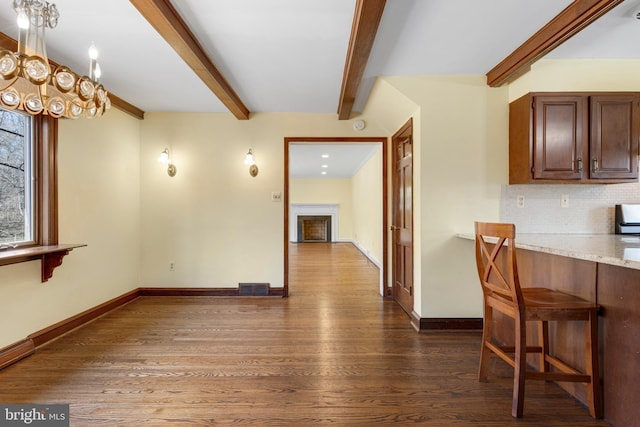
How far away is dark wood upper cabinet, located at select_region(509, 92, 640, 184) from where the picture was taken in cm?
264

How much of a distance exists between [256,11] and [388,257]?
124 inches

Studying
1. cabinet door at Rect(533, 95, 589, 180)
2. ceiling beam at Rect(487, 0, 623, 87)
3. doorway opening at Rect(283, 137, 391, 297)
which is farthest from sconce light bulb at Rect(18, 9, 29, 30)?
cabinet door at Rect(533, 95, 589, 180)

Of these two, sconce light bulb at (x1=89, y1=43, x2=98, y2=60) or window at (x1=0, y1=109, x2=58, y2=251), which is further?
window at (x1=0, y1=109, x2=58, y2=251)

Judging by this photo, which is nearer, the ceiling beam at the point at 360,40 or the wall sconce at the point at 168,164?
the ceiling beam at the point at 360,40

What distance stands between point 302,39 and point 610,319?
2.58 m

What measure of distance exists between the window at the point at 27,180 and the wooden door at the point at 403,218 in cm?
336

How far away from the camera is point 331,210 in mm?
10812

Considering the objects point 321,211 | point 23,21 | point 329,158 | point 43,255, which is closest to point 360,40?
point 23,21

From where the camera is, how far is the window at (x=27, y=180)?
246 cm

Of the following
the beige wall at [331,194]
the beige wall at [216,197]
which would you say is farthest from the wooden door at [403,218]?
the beige wall at [331,194]

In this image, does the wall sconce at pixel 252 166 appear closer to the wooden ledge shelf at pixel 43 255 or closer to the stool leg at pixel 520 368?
the wooden ledge shelf at pixel 43 255

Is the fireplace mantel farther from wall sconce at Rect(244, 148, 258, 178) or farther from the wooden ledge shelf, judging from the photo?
the wooden ledge shelf

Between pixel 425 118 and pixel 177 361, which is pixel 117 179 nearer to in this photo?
pixel 177 361

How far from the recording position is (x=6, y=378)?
2.11 m
